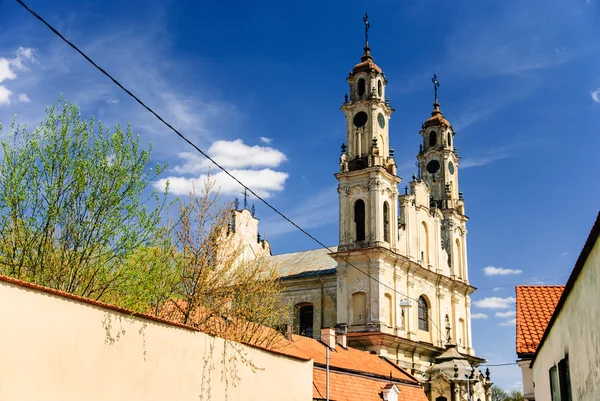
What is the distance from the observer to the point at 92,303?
39.0 ft

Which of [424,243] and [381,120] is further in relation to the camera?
[424,243]

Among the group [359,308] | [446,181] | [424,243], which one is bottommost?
[359,308]

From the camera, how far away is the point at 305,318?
5072 centimetres

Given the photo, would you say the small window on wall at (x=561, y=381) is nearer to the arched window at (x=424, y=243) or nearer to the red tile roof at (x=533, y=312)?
the red tile roof at (x=533, y=312)

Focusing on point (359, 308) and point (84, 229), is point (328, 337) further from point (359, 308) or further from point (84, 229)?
point (84, 229)

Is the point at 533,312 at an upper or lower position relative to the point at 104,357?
upper

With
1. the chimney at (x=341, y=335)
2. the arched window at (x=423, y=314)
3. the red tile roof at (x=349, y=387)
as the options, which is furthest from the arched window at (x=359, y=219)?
the red tile roof at (x=349, y=387)

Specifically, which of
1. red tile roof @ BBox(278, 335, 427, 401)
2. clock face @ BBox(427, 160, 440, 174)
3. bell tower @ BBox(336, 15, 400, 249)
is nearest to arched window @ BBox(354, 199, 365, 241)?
bell tower @ BBox(336, 15, 400, 249)

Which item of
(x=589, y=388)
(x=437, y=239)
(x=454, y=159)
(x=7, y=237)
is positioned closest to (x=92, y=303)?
(x=7, y=237)

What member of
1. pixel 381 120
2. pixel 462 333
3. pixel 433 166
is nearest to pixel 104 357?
pixel 381 120

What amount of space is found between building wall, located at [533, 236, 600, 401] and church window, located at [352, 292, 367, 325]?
32.8 meters

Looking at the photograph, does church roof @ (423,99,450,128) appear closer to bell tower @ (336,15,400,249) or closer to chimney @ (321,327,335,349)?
bell tower @ (336,15,400,249)

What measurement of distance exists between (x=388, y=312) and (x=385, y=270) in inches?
107

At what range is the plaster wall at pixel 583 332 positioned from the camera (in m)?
8.65
